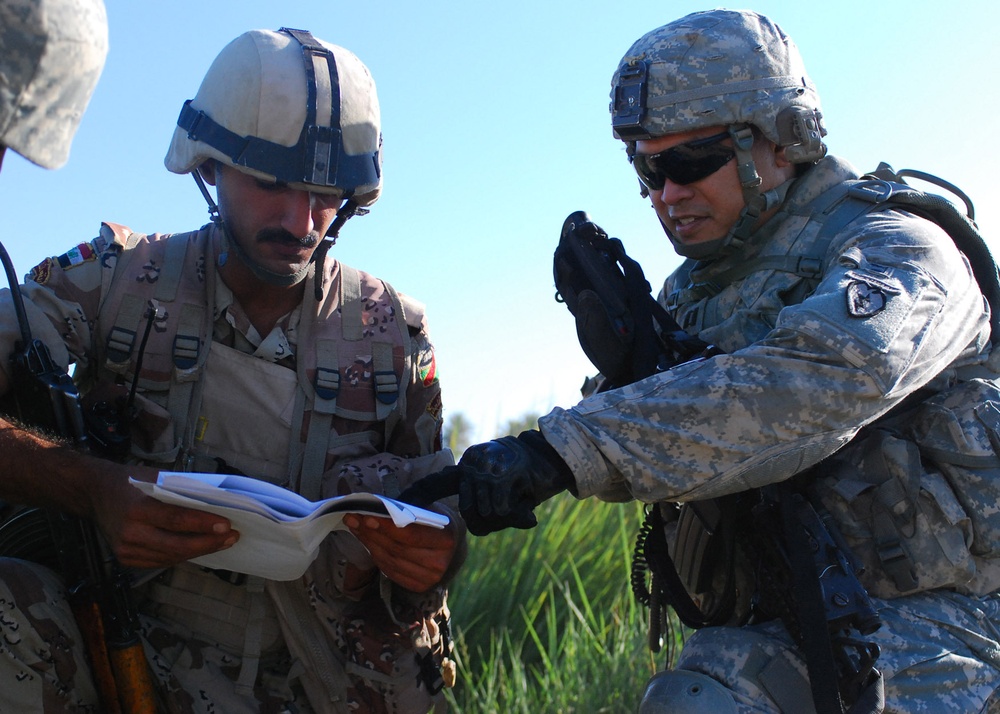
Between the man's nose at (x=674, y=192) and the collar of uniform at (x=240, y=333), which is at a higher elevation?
the man's nose at (x=674, y=192)

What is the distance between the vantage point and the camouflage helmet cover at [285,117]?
11.8ft

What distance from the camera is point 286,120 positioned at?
3615 mm

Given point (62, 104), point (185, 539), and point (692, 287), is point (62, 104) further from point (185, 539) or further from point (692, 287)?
point (692, 287)

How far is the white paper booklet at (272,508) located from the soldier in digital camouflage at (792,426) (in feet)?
0.96

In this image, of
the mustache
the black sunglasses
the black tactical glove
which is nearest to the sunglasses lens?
the black sunglasses

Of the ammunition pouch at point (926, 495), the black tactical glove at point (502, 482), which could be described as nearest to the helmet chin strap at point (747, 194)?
the ammunition pouch at point (926, 495)

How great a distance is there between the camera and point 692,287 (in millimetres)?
3791

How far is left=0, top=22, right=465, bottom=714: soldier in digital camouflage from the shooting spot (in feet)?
10.8

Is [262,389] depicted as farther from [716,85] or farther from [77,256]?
[716,85]

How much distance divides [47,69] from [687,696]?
85.8 inches

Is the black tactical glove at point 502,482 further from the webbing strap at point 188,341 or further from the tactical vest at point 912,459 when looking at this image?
the webbing strap at point 188,341

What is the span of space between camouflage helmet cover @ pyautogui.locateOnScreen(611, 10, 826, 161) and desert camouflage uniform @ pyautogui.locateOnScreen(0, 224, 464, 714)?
3.87 feet

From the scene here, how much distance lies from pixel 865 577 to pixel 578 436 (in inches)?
37.4

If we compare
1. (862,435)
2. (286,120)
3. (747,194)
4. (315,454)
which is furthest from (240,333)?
(862,435)
